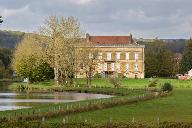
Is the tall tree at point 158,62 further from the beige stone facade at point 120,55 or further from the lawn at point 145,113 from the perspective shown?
the lawn at point 145,113

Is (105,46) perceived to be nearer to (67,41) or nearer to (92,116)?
(67,41)

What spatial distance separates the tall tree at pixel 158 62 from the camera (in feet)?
433

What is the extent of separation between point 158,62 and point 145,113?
89.2 metres

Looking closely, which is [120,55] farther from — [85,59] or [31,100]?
[31,100]

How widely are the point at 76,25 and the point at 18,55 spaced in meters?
18.4

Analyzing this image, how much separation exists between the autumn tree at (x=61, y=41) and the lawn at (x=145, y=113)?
123 feet

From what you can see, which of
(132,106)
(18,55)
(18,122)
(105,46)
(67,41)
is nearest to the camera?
(18,122)

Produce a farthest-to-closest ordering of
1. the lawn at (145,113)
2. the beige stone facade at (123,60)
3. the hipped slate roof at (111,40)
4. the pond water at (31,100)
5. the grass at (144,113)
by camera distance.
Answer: the hipped slate roof at (111,40) → the beige stone facade at (123,60) → the pond water at (31,100) → the lawn at (145,113) → the grass at (144,113)

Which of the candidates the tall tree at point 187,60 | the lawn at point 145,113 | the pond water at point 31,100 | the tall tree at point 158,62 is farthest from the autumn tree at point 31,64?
the lawn at point 145,113

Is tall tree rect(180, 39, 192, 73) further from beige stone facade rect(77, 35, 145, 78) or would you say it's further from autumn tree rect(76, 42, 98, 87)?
autumn tree rect(76, 42, 98, 87)

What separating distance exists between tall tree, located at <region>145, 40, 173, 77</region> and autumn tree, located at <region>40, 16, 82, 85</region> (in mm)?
42464

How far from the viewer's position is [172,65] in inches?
5384

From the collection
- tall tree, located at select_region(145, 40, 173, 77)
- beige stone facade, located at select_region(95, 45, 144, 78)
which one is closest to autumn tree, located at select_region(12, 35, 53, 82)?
beige stone facade, located at select_region(95, 45, 144, 78)

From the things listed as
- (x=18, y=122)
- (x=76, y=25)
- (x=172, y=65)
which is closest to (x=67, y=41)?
(x=76, y=25)
